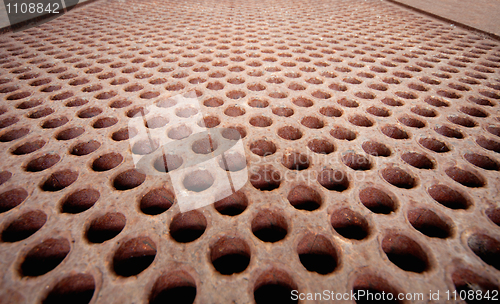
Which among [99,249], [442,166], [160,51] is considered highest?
[160,51]

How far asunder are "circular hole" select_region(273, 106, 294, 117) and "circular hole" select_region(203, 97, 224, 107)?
49cm

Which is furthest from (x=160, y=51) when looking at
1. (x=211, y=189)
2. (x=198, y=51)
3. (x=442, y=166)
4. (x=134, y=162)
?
(x=442, y=166)

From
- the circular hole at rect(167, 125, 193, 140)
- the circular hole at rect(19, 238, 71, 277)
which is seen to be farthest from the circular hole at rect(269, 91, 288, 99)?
the circular hole at rect(19, 238, 71, 277)

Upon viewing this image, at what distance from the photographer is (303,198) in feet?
4.16

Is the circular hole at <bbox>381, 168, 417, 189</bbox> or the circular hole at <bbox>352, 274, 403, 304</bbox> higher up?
the circular hole at <bbox>381, 168, 417, 189</bbox>

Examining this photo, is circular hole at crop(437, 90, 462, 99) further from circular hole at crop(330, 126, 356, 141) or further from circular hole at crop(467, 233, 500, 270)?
circular hole at crop(467, 233, 500, 270)

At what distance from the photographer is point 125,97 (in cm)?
206

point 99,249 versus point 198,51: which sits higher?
point 198,51

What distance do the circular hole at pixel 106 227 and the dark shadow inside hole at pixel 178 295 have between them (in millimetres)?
413

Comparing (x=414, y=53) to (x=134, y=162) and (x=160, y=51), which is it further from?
(x=134, y=162)

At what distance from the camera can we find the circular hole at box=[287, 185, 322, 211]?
4.10ft

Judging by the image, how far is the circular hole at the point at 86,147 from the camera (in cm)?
155

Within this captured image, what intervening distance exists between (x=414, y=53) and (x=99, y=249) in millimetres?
3929

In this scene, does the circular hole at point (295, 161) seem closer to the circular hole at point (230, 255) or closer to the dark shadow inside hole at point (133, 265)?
the circular hole at point (230, 255)
